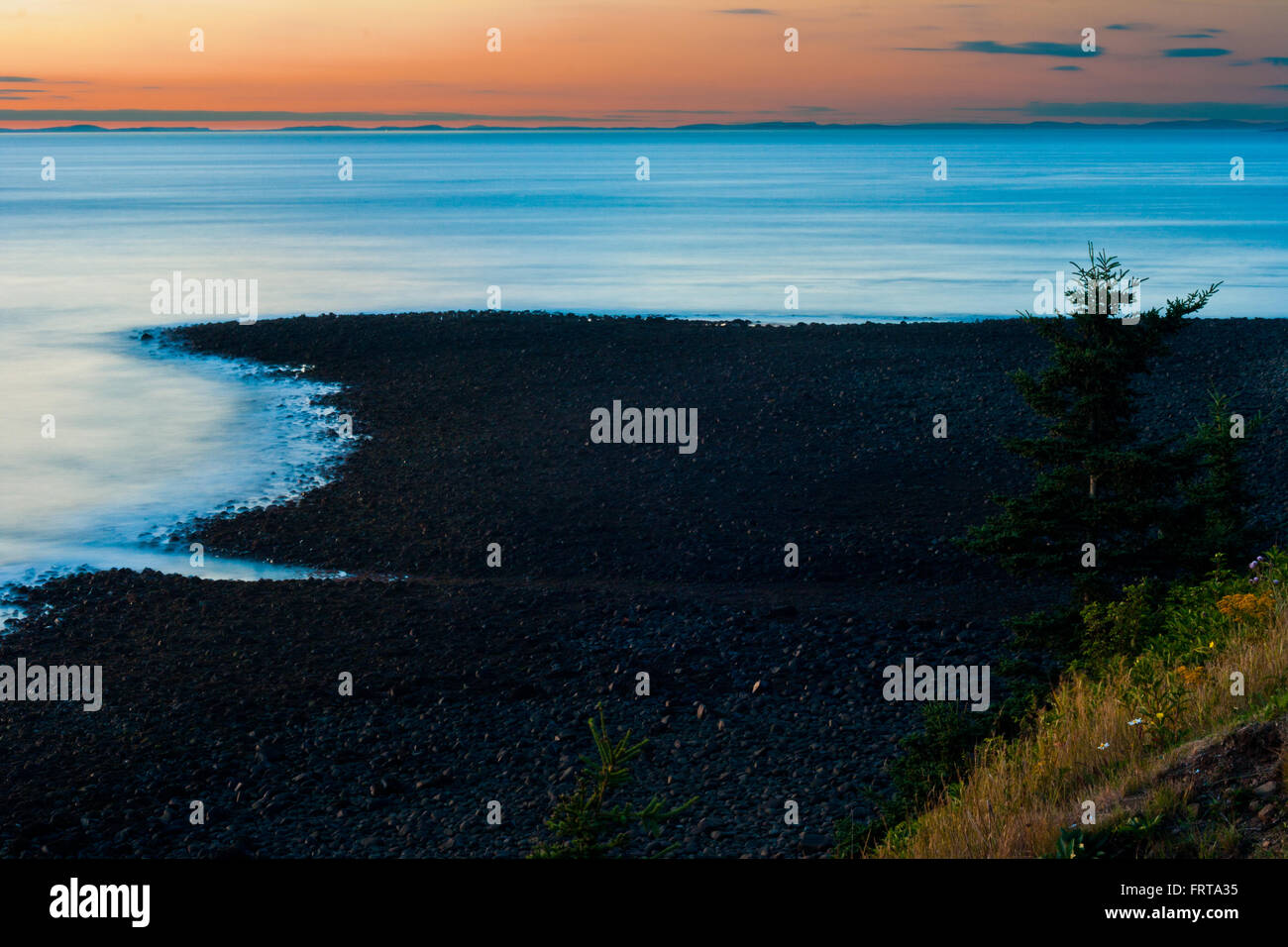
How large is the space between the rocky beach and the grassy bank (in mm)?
1640

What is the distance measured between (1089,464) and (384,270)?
5130 cm

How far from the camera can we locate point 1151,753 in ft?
26.1

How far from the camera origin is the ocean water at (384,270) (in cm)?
2347

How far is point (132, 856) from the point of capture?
956 centimetres

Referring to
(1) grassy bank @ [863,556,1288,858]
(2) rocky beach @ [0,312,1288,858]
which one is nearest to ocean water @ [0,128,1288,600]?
(2) rocky beach @ [0,312,1288,858]

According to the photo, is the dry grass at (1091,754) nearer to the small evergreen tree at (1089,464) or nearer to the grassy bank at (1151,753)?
the grassy bank at (1151,753)

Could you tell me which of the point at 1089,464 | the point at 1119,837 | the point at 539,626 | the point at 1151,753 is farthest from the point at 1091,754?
the point at 539,626

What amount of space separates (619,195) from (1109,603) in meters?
114

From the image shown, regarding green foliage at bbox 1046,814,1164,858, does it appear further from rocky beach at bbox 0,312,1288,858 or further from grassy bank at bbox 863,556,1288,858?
rocky beach at bbox 0,312,1288,858

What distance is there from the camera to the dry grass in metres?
7.10

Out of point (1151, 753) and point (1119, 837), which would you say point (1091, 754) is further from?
point (1119, 837)

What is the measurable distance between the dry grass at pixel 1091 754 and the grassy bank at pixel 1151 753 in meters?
0.01
